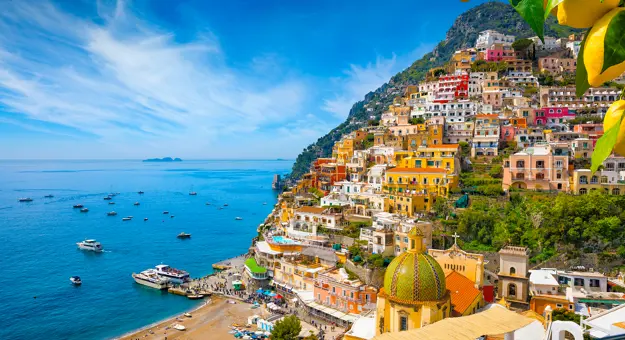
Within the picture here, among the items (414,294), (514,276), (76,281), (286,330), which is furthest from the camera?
(76,281)

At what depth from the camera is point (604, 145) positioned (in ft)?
3.44

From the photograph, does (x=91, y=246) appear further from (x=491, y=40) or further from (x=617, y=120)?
(x=491, y=40)

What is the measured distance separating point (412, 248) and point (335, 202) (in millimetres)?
22318

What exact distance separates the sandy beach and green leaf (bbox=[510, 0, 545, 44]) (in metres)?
29.3

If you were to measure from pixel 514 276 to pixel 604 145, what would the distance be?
77.4 feet

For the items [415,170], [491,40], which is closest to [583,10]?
[415,170]

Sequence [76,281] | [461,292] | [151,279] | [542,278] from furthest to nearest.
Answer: [76,281] → [151,279] → [542,278] → [461,292]

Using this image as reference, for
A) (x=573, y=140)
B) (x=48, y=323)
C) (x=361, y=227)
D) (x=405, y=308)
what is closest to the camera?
(x=405, y=308)

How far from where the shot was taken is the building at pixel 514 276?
71.1 ft

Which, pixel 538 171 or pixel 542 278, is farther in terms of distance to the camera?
pixel 538 171

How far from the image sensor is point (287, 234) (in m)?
38.7

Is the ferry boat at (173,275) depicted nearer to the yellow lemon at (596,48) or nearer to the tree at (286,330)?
the tree at (286,330)

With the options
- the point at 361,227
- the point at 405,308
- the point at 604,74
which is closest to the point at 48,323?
the point at 361,227

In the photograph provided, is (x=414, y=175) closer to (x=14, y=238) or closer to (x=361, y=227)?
(x=361, y=227)
